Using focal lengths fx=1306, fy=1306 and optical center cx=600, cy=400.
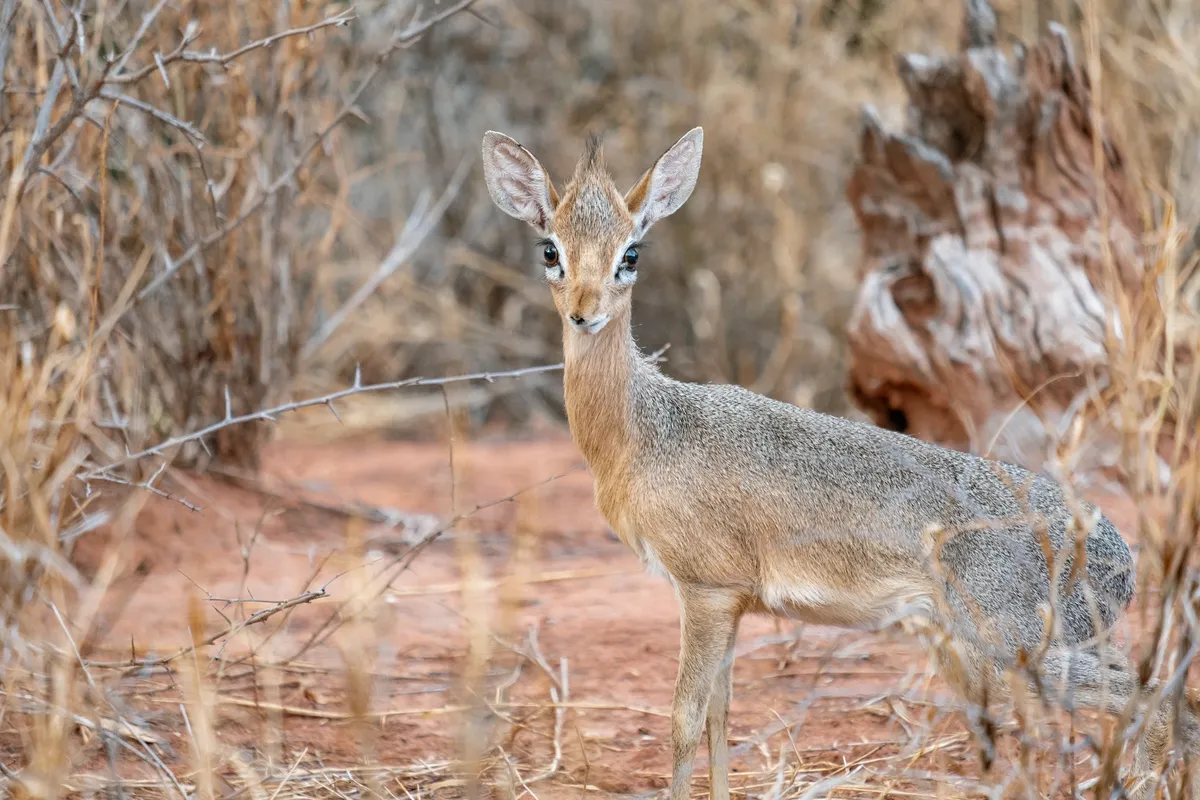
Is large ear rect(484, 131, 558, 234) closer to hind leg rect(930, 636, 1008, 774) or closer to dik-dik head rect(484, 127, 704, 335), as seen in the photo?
dik-dik head rect(484, 127, 704, 335)

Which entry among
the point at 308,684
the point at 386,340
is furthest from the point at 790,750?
the point at 386,340

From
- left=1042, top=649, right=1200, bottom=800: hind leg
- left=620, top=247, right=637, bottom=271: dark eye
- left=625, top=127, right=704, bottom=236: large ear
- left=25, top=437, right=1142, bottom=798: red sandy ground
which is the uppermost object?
left=625, top=127, right=704, bottom=236: large ear

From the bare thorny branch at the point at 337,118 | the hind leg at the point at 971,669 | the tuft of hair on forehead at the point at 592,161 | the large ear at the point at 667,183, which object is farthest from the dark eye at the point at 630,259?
the hind leg at the point at 971,669

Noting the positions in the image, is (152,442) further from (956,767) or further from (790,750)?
(956,767)

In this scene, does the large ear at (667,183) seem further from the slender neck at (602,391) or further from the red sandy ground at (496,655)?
the red sandy ground at (496,655)

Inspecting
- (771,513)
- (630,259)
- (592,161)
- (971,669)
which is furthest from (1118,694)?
(592,161)

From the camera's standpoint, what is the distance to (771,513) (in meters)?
3.64

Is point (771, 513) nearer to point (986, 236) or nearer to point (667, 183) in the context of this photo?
point (667, 183)

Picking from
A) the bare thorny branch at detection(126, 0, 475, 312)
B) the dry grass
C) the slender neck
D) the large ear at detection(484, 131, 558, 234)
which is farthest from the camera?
the bare thorny branch at detection(126, 0, 475, 312)

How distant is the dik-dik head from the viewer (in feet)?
11.8

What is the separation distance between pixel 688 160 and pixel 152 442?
3.02m

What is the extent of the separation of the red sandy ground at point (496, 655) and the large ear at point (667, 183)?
907mm

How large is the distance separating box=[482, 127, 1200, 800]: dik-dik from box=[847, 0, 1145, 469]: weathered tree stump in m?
2.40

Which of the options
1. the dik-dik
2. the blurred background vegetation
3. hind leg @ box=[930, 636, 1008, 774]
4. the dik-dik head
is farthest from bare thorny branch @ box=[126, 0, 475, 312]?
hind leg @ box=[930, 636, 1008, 774]
